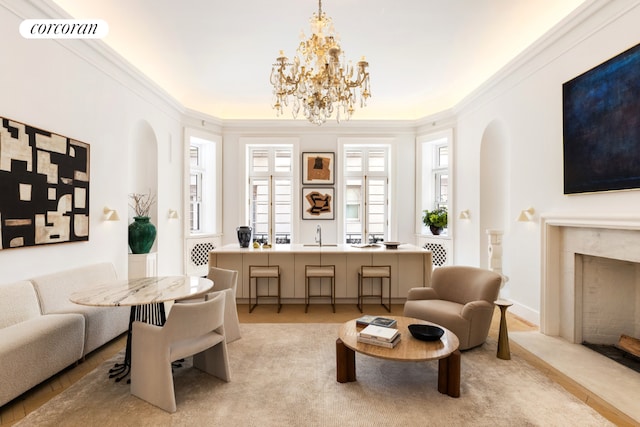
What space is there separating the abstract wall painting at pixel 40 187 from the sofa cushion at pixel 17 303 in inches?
14.5

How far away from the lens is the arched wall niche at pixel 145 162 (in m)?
5.12

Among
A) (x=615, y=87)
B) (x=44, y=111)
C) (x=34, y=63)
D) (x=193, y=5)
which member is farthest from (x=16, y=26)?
(x=615, y=87)

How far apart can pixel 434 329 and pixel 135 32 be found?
4.81m

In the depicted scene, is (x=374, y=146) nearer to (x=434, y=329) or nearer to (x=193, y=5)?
(x=193, y=5)

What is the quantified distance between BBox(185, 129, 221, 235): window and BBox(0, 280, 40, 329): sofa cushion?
379cm

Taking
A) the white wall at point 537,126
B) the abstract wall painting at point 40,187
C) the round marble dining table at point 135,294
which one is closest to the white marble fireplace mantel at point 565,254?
the white wall at point 537,126

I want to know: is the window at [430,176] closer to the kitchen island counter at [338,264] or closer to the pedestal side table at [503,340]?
the kitchen island counter at [338,264]

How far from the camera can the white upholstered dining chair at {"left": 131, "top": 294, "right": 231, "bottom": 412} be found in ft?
7.38

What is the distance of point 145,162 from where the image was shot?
5320 mm

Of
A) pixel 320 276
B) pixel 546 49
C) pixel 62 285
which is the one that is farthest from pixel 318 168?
pixel 62 285

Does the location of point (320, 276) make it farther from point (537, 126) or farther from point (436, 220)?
point (537, 126)

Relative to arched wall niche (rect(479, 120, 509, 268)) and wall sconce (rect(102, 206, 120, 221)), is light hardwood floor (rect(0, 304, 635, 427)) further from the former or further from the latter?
wall sconce (rect(102, 206, 120, 221))

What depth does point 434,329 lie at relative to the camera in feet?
9.16

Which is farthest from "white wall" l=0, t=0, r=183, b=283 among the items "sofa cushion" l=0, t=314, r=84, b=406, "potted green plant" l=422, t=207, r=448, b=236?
"potted green plant" l=422, t=207, r=448, b=236
